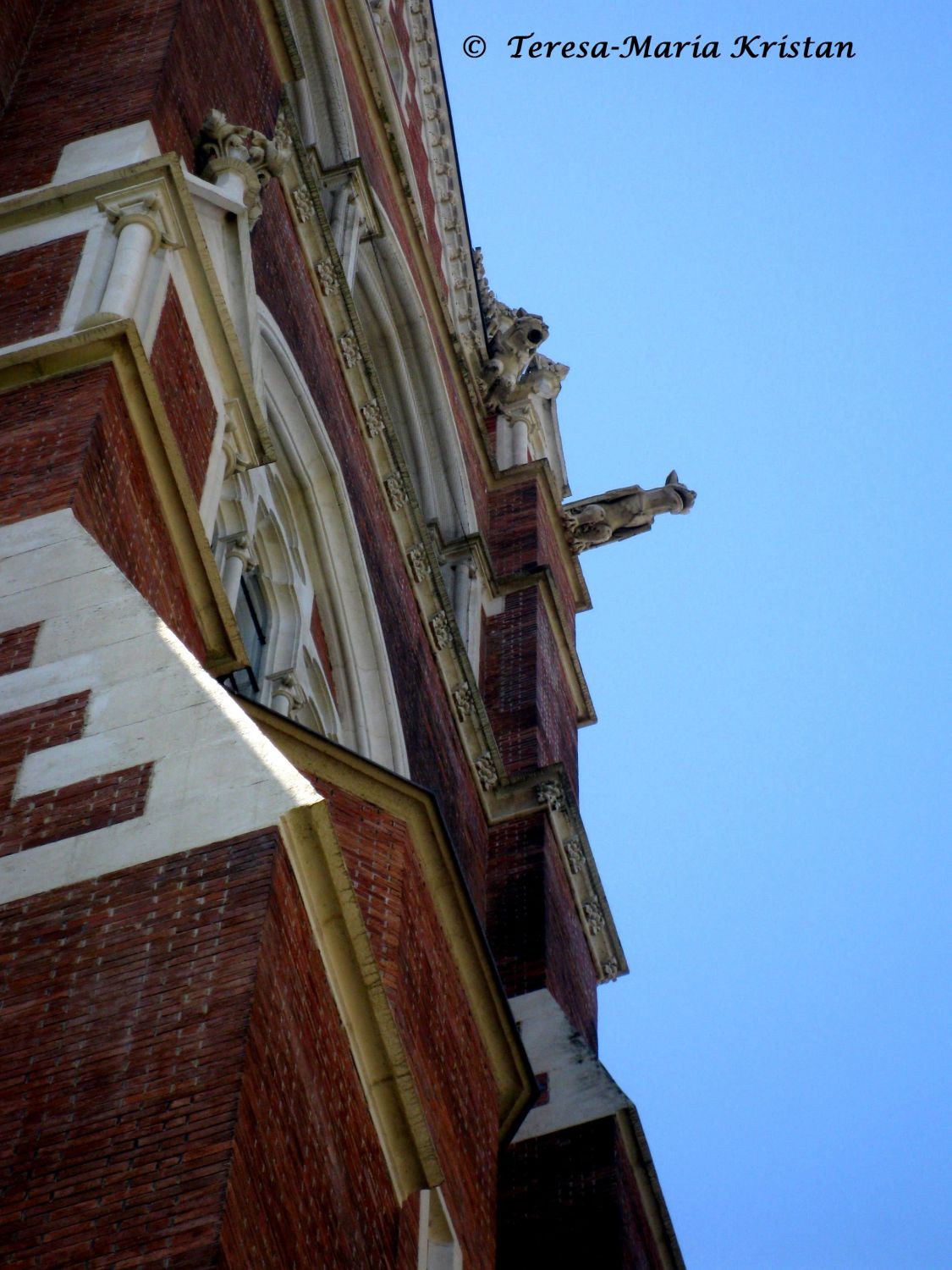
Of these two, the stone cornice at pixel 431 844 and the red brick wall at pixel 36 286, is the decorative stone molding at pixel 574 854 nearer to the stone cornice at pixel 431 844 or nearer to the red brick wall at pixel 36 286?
the stone cornice at pixel 431 844

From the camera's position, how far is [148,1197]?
4977 millimetres

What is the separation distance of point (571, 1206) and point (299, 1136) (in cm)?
870

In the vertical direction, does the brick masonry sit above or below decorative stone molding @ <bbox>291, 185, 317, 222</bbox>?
below

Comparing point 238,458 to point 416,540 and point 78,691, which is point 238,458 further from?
point 416,540

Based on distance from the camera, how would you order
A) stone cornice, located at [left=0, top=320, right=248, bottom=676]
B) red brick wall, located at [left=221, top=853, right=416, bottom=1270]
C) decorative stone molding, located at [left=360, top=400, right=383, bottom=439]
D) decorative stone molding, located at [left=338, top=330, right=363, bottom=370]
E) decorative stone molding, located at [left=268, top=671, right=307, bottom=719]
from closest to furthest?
1. red brick wall, located at [left=221, top=853, right=416, bottom=1270]
2. stone cornice, located at [left=0, top=320, right=248, bottom=676]
3. decorative stone molding, located at [left=268, top=671, right=307, bottom=719]
4. decorative stone molding, located at [left=338, top=330, right=363, bottom=370]
5. decorative stone molding, located at [left=360, top=400, right=383, bottom=439]

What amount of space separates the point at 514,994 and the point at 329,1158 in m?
10.00

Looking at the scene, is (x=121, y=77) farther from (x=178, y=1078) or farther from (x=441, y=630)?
(x=178, y=1078)

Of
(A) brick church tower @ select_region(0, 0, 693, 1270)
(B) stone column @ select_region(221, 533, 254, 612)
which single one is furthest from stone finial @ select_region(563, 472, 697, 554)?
(B) stone column @ select_region(221, 533, 254, 612)

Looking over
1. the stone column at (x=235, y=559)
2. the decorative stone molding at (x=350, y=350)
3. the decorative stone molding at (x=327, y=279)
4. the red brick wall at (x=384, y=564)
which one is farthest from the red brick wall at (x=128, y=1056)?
the decorative stone molding at (x=350, y=350)

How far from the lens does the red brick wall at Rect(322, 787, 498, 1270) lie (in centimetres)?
829

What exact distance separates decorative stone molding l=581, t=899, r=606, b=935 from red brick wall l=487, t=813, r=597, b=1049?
22 cm

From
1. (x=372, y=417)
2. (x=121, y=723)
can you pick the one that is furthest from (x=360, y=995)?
(x=372, y=417)

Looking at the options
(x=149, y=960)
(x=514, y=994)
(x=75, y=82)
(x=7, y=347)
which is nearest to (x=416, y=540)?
(x=514, y=994)

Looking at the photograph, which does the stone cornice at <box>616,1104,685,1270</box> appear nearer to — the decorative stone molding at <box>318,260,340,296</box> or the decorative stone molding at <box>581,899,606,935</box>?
the decorative stone molding at <box>581,899,606,935</box>
